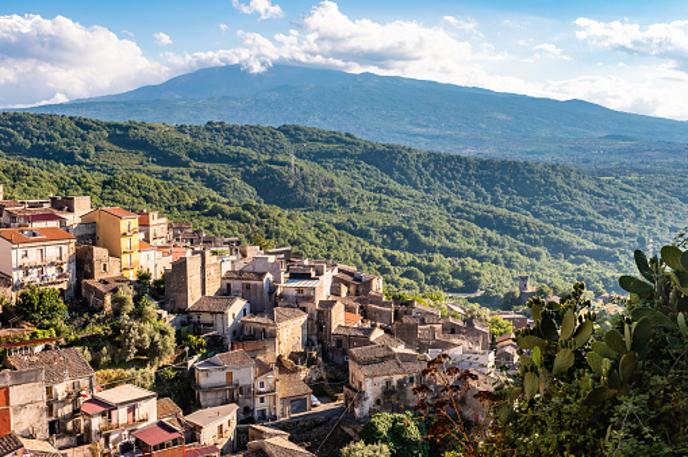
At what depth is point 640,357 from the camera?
4340 millimetres

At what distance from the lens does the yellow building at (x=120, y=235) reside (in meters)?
26.1

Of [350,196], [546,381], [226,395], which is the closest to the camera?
[546,381]

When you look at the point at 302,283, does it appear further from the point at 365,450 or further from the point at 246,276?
the point at 365,450

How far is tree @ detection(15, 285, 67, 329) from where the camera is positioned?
2162 cm

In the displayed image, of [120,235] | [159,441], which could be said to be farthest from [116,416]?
[120,235]

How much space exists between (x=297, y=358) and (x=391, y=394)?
4.50 m

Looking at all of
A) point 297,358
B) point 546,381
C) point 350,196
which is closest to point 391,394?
point 297,358

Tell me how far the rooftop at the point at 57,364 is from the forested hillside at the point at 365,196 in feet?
81.8

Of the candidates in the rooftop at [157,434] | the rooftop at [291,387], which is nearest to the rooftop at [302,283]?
the rooftop at [291,387]

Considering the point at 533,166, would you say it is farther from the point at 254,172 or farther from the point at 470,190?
the point at 254,172

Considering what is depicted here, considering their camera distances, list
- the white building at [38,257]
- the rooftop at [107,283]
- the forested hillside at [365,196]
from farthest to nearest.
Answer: the forested hillside at [365,196] → the rooftop at [107,283] → the white building at [38,257]

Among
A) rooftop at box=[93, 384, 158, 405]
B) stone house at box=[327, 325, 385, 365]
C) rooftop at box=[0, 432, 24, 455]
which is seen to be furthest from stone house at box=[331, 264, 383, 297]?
rooftop at box=[0, 432, 24, 455]

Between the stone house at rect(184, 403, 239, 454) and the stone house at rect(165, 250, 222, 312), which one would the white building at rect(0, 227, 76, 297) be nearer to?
the stone house at rect(165, 250, 222, 312)

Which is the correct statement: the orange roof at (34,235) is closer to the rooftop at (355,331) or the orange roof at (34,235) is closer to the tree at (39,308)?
the tree at (39,308)
